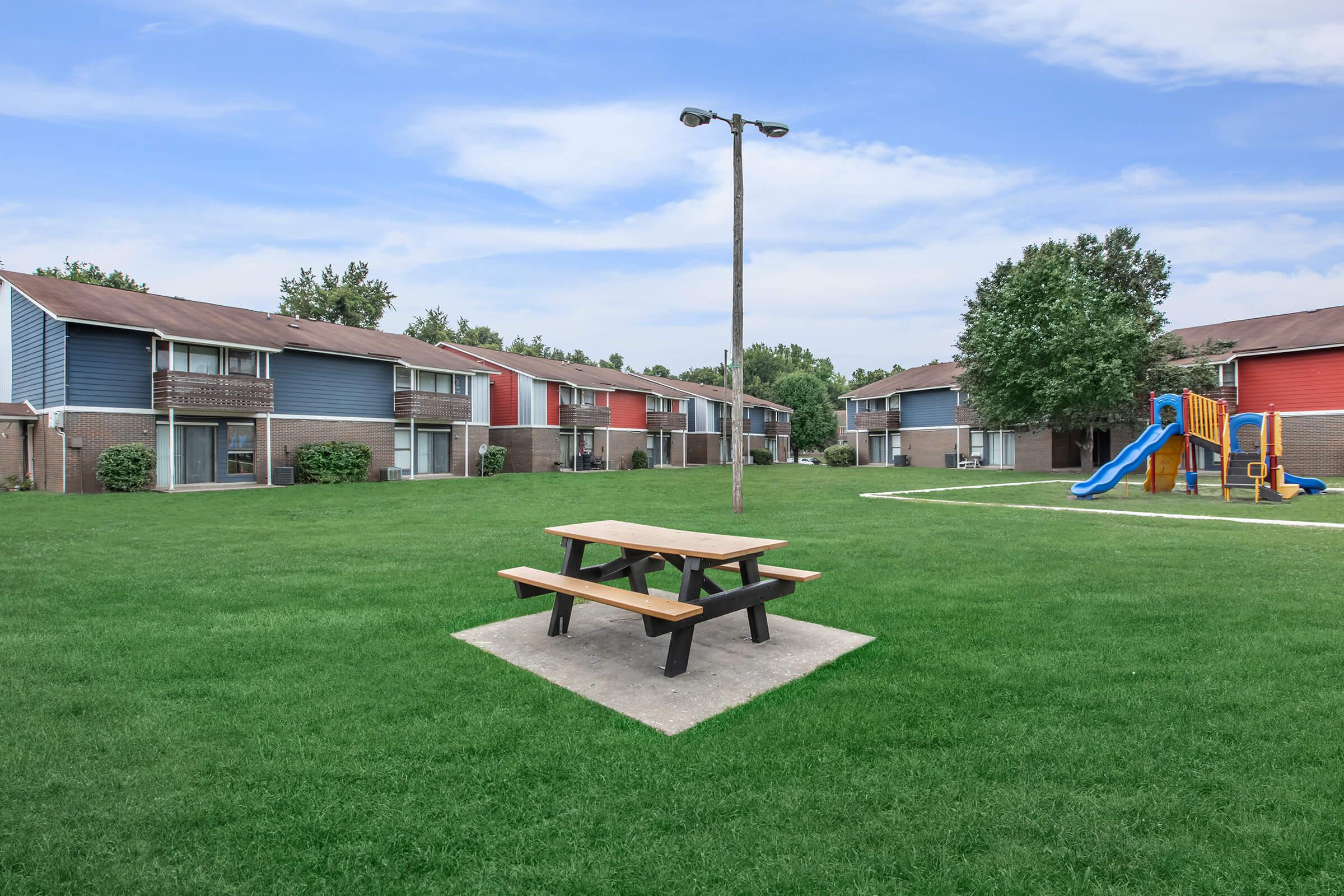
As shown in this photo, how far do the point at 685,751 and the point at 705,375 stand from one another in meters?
97.6

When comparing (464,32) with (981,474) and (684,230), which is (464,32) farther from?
(981,474)

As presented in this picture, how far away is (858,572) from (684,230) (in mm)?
18693

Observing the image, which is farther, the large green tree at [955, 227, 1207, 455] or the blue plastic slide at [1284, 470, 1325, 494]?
the large green tree at [955, 227, 1207, 455]

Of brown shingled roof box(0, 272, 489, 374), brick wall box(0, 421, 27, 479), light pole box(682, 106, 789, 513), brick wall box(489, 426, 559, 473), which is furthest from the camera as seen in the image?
brick wall box(489, 426, 559, 473)

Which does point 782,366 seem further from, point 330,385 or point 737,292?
point 737,292

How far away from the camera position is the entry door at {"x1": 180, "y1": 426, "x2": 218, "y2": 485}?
26594mm

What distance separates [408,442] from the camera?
34562 mm

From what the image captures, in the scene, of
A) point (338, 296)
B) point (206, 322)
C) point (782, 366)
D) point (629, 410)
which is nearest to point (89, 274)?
point (338, 296)

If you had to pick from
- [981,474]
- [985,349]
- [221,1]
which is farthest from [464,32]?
[981,474]

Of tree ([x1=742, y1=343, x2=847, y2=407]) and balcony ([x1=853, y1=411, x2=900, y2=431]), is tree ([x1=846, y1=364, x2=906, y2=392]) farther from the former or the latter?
balcony ([x1=853, y1=411, x2=900, y2=431])

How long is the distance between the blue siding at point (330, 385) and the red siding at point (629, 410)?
15767 mm

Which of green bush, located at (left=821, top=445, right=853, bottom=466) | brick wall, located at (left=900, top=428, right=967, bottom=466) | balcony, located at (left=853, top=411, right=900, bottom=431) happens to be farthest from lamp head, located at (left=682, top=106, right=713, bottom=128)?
green bush, located at (left=821, top=445, right=853, bottom=466)

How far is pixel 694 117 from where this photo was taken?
47.7 feet

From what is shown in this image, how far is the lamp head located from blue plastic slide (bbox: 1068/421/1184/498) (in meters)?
14.8
